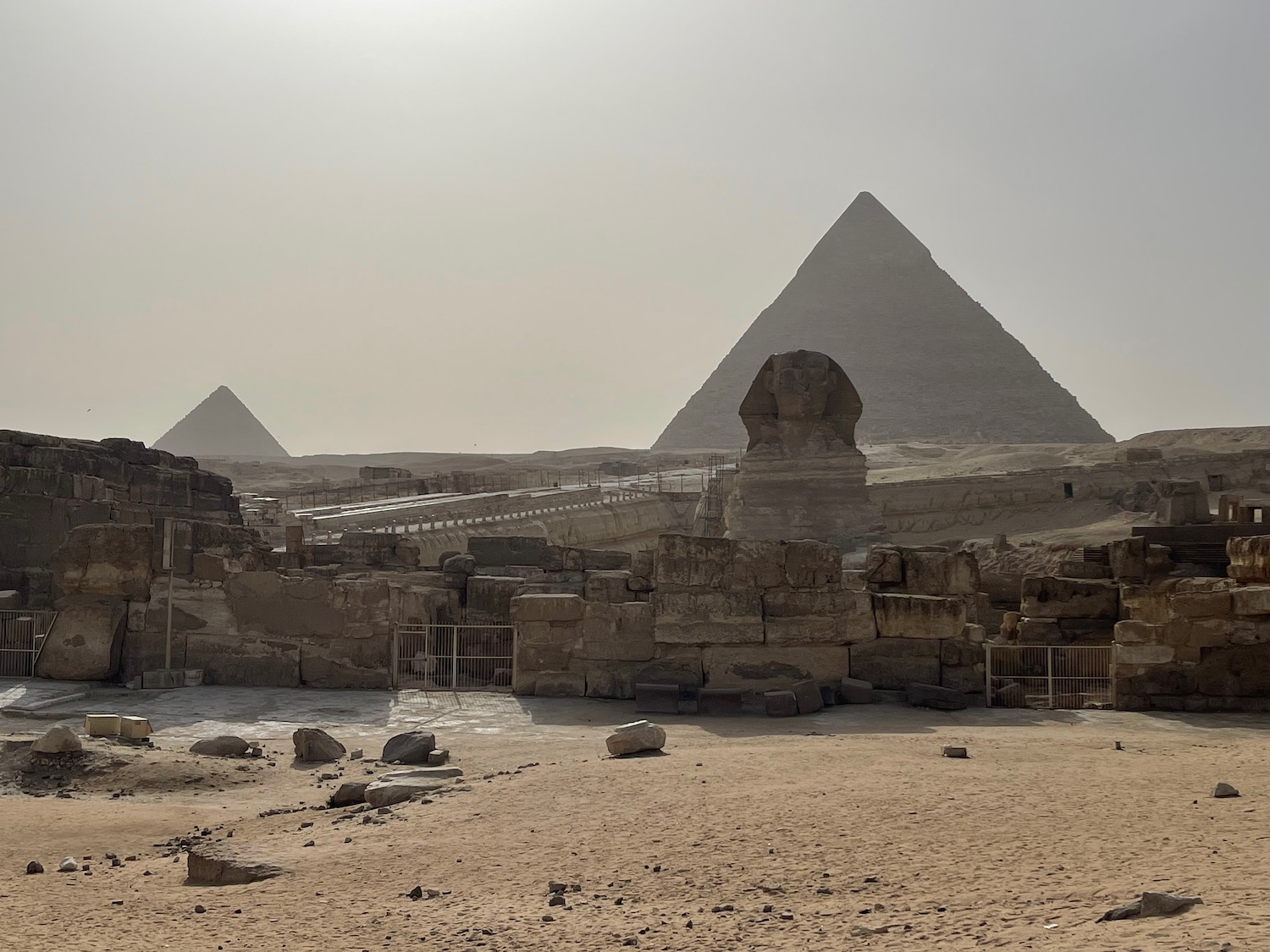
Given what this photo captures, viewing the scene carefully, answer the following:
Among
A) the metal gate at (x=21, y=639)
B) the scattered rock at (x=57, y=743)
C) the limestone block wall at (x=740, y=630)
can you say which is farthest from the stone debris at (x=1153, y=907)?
the metal gate at (x=21, y=639)

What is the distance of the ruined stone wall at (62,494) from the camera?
1368cm

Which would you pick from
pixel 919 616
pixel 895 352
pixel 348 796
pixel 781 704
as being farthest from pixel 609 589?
pixel 895 352

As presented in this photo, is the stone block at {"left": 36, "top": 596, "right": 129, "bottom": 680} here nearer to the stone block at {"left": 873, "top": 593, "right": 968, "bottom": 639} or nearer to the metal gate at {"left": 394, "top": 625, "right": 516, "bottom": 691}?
the metal gate at {"left": 394, "top": 625, "right": 516, "bottom": 691}

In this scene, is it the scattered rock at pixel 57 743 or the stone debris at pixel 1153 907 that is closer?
the stone debris at pixel 1153 907

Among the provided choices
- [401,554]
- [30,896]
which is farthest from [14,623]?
[30,896]

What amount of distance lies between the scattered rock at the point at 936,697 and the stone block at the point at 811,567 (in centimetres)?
90

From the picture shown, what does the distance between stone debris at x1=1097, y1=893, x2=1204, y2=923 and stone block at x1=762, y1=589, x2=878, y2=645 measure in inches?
187

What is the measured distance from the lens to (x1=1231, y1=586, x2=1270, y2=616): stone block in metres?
7.20

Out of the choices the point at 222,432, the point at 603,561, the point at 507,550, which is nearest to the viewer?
the point at 603,561

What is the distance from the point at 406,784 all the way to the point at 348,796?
239 millimetres

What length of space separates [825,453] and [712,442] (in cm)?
8957

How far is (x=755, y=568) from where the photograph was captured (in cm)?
788

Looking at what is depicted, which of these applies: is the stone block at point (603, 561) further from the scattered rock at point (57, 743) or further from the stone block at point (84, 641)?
the scattered rock at point (57, 743)

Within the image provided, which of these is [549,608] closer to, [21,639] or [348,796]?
[348,796]
